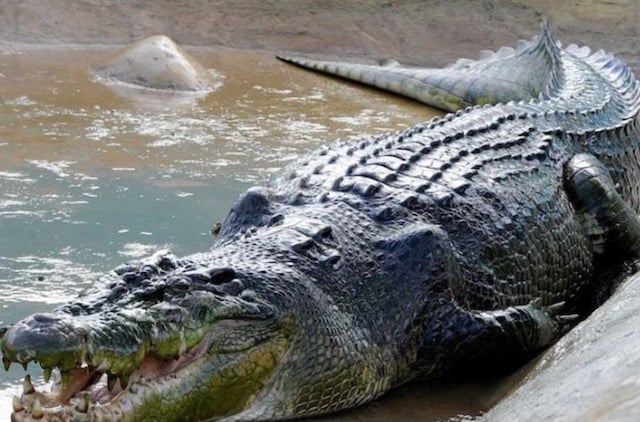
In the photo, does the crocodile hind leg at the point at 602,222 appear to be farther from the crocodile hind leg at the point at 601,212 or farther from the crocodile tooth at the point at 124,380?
the crocodile tooth at the point at 124,380

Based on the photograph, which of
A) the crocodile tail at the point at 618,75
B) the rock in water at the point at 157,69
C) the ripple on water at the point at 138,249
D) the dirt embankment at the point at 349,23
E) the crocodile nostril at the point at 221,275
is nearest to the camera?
the crocodile nostril at the point at 221,275

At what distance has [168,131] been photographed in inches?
261

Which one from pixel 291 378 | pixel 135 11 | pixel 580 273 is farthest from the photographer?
pixel 135 11

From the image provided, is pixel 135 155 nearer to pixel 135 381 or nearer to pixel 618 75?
pixel 618 75

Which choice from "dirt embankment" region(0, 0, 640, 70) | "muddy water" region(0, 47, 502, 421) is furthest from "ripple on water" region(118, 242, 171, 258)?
"dirt embankment" region(0, 0, 640, 70)

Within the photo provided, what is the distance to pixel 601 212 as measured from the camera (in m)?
4.35

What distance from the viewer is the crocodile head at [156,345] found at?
2.56m

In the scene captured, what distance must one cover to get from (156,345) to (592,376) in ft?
3.33

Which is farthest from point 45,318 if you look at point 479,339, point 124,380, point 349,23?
point 349,23

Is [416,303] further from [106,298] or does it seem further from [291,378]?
[106,298]

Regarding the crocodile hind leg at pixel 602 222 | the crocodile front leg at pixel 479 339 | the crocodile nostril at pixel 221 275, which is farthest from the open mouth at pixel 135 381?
the crocodile hind leg at pixel 602 222

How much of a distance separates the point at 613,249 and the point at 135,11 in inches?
268

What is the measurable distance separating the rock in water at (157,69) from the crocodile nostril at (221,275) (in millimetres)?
5001

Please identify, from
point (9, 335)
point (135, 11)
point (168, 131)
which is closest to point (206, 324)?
point (9, 335)
